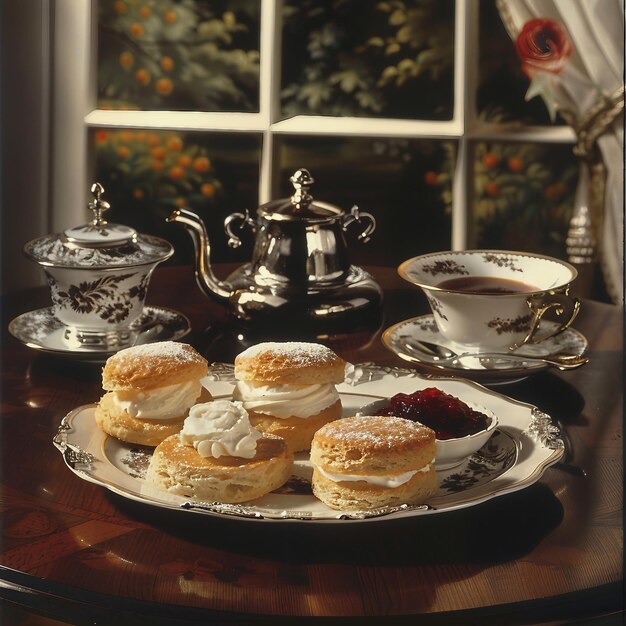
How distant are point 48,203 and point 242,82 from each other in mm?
725

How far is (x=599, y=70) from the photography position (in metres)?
2.99

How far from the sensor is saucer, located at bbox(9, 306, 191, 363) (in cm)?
147

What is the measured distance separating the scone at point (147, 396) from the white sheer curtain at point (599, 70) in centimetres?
212

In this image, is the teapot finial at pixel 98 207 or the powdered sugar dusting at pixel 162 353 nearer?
the powdered sugar dusting at pixel 162 353

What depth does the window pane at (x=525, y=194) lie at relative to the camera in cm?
308

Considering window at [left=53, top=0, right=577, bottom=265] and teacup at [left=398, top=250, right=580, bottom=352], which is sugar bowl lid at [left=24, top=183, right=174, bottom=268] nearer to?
teacup at [left=398, top=250, right=580, bottom=352]

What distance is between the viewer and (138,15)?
3.08 metres

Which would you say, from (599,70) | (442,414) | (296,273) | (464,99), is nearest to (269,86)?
(464,99)

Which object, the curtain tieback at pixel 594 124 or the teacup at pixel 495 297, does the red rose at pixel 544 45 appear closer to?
the curtain tieback at pixel 594 124

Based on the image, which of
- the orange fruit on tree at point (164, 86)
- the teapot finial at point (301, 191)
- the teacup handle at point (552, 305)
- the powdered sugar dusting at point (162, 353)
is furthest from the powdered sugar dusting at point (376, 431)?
the orange fruit on tree at point (164, 86)

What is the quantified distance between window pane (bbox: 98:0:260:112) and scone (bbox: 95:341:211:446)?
2037 millimetres

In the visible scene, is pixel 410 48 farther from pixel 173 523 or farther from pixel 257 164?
pixel 173 523

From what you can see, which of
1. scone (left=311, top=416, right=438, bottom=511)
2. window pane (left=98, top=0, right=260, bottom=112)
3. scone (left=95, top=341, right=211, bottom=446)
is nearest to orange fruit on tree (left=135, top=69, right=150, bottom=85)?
window pane (left=98, top=0, right=260, bottom=112)

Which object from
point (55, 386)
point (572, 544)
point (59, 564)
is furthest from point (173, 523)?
point (55, 386)
